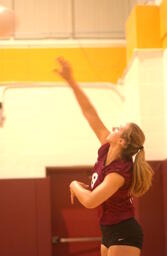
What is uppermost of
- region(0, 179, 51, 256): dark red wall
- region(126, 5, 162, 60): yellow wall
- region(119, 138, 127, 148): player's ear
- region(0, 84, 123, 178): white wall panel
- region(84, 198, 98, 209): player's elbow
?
region(126, 5, 162, 60): yellow wall

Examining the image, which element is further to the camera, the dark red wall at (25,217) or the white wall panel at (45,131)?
the white wall panel at (45,131)

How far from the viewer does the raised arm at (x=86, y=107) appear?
2.89 metres

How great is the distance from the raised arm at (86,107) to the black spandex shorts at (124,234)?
512 millimetres

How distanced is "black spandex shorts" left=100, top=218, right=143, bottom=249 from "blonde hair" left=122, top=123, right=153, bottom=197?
18 cm

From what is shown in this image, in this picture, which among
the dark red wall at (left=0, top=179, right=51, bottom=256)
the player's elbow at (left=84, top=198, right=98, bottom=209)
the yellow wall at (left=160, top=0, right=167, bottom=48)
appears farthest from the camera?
the dark red wall at (left=0, top=179, right=51, bottom=256)

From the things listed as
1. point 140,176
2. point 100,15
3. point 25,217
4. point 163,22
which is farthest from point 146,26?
point 140,176

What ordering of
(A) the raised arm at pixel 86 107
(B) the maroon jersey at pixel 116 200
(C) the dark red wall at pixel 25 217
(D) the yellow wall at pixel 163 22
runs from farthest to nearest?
(C) the dark red wall at pixel 25 217, (D) the yellow wall at pixel 163 22, (A) the raised arm at pixel 86 107, (B) the maroon jersey at pixel 116 200

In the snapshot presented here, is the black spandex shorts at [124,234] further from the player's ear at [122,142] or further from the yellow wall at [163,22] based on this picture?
the yellow wall at [163,22]

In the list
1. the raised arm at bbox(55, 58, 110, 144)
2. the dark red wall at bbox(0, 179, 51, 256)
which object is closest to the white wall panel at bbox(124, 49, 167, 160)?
the dark red wall at bbox(0, 179, 51, 256)

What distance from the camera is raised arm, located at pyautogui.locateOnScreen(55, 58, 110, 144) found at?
2.89 meters

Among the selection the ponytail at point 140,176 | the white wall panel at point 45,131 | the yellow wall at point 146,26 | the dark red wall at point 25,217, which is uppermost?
the yellow wall at point 146,26

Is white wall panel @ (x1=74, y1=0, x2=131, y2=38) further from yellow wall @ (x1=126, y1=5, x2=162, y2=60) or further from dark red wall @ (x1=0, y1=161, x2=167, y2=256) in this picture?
dark red wall @ (x1=0, y1=161, x2=167, y2=256)

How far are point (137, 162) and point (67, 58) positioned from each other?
407cm

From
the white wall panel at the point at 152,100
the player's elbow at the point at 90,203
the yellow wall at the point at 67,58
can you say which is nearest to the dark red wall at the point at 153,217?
the white wall panel at the point at 152,100
